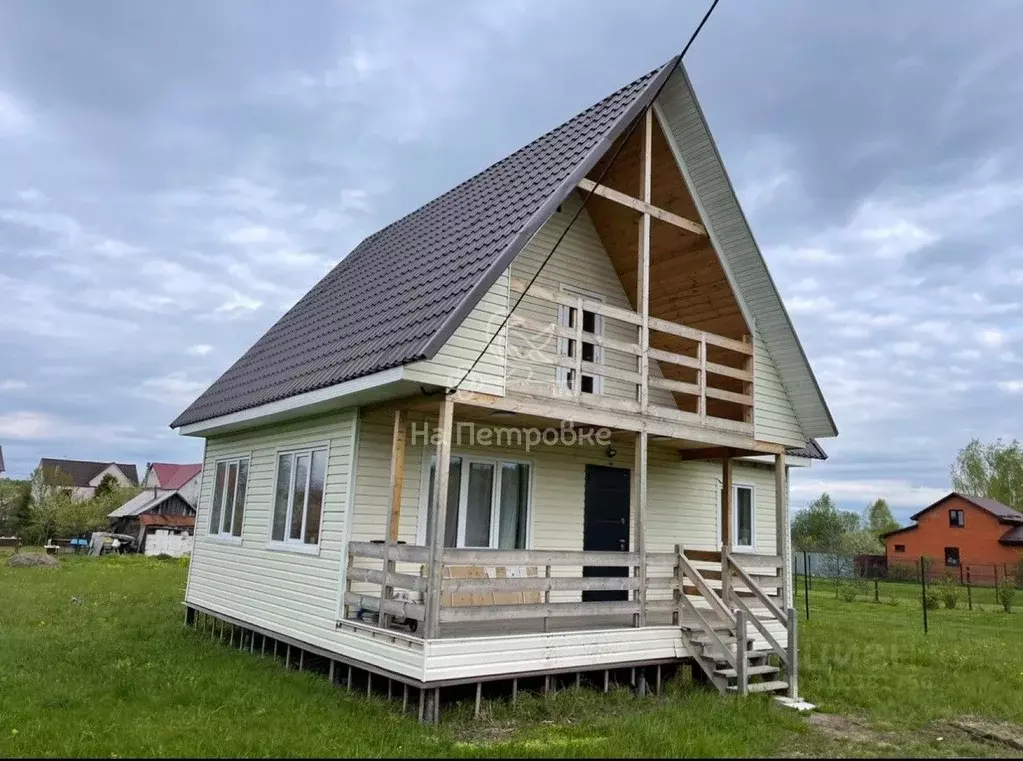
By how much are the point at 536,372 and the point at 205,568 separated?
7.46 m

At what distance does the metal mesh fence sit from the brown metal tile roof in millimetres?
13106

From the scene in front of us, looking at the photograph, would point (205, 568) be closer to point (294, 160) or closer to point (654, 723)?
point (654, 723)

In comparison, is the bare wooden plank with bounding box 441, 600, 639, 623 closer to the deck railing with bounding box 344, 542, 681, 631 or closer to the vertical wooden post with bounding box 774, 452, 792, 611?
the deck railing with bounding box 344, 542, 681, 631

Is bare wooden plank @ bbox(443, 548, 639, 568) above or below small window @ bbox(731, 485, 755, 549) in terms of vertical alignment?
below

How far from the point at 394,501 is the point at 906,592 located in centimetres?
3035

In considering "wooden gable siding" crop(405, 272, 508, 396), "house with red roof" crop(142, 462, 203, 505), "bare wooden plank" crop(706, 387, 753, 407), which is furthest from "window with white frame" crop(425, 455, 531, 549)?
"house with red roof" crop(142, 462, 203, 505)

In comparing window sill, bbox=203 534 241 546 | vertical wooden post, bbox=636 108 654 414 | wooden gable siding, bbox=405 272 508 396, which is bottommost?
window sill, bbox=203 534 241 546

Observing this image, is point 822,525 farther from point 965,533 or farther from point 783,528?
point 783,528

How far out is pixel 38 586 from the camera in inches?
795

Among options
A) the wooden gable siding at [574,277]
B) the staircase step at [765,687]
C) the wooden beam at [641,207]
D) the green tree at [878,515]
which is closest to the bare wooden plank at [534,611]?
the staircase step at [765,687]

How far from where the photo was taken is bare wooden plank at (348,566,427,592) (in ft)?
25.4

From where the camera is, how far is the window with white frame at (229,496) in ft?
41.3

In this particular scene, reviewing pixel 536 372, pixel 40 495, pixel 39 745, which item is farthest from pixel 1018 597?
pixel 40 495

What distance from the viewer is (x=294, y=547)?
10336 mm
